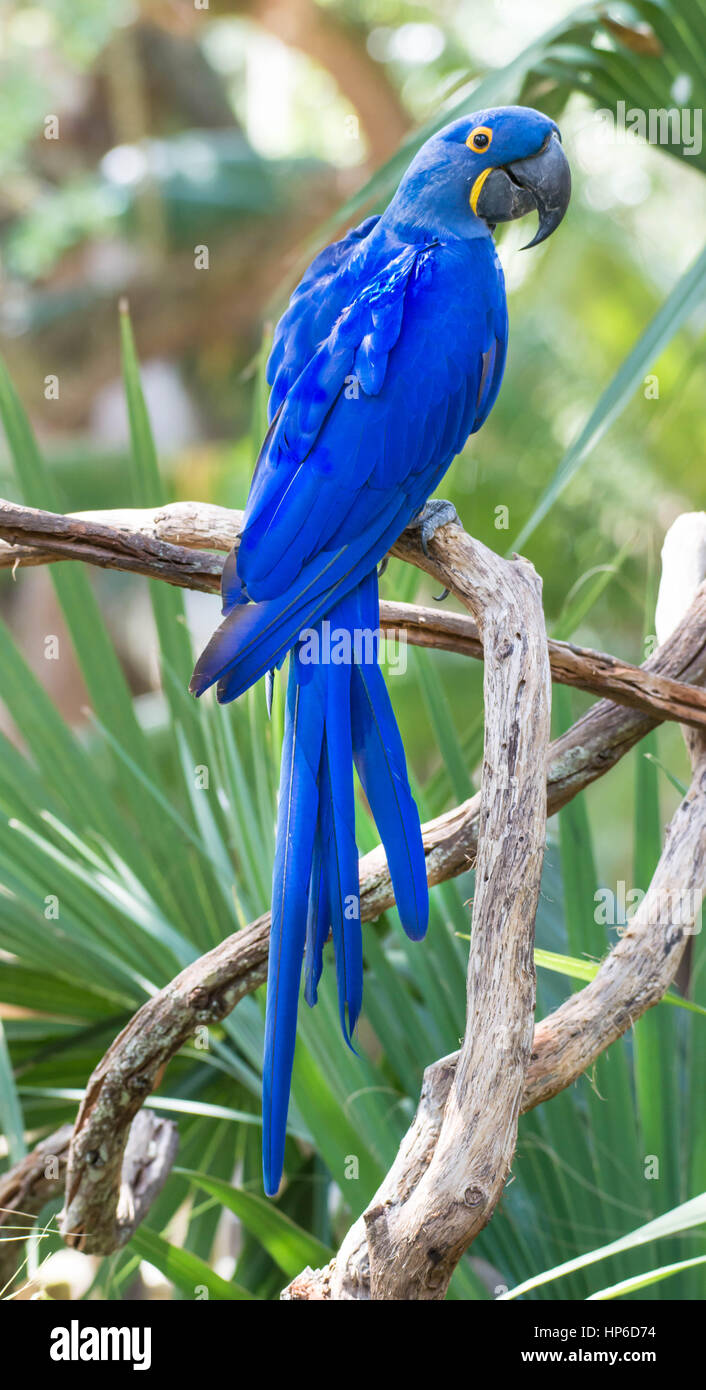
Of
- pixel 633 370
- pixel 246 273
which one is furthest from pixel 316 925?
pixel 246 273

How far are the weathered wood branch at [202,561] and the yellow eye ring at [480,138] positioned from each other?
38 cm

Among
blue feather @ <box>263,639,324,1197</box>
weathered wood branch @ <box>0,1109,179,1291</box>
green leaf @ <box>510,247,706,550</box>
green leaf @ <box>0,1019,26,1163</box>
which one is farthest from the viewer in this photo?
green leaf @ <box>510,247,706,550</box>

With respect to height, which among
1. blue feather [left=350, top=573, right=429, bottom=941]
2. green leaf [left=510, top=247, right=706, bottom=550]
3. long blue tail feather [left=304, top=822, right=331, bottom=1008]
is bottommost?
long blue tail feather [left=304, top=822, right=331, bottom=1008]

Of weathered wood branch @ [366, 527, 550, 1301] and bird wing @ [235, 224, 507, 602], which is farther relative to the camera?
bird wing @ [235, 224, 507, 602]

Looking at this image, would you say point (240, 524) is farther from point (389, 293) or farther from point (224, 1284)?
point (224, 1284)

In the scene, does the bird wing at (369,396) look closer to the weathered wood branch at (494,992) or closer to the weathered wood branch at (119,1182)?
the weathered wood branch at (494,992)

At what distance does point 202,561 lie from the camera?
3.06 feet

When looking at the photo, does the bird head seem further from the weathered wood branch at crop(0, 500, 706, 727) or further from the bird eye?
the weathered wood branch at crop(0, 500, 706, 727)

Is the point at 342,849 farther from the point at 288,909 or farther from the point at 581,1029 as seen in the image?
the point at 581,1029

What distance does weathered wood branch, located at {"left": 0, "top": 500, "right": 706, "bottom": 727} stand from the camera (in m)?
0.91

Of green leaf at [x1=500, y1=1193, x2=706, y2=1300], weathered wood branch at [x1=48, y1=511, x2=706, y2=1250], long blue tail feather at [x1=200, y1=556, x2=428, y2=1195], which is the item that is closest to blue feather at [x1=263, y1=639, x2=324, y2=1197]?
long blue tail feather at [x1=200, y1=556, x2=428, y2=1195]

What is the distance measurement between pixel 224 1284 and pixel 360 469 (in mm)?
705

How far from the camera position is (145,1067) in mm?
919

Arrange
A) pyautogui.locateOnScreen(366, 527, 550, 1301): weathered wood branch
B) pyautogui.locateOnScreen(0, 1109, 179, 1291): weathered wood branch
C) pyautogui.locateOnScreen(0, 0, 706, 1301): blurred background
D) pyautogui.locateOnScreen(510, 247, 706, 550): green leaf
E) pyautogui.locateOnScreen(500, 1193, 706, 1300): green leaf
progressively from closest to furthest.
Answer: pyautogui.locateOnScreen(500, 1193, 706, 1300): green leaf, pyautogui.locateOnScreen(366, 527, 550, 1301): weathered wood branch, pyautogui.locateOnScreen(0, 1109, 179, 1291): weathered wood branch, pyautogui.locateOnScreen(510, 247, 706, 550): green leaf, pyautogui.locateOnScreen(0, 0, 706, 1301): blurred background
